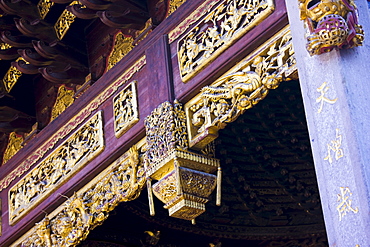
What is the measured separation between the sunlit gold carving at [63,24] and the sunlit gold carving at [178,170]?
1634 millimetres

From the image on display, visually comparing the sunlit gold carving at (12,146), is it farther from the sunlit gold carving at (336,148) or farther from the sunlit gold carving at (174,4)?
the sunlit gold carving at (336,148)

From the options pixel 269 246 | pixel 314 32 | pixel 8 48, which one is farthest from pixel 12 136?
pixel 314 32

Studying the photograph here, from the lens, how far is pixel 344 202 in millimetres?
3889

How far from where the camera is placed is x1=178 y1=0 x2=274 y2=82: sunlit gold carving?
211 inches

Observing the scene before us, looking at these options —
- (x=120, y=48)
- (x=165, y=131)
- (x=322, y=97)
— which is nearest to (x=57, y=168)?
(x=120, y=48)

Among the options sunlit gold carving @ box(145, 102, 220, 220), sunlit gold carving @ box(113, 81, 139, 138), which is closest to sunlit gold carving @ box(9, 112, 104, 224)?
sunlit gold carving @ box(113, 81, 139, 138)

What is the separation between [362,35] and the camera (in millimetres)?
Answer: 4301

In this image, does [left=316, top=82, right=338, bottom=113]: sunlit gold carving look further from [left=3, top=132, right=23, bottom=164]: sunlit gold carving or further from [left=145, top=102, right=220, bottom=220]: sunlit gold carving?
[left=3, top=132, right=23, bottom=164]: sunlit gold carving

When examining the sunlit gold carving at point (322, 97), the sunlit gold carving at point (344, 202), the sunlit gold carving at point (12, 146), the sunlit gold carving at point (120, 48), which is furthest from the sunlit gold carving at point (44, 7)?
the sunlit gold carving at point (344, 202)

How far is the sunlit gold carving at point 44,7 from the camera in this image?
7.02 metres

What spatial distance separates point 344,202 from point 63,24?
3.77m

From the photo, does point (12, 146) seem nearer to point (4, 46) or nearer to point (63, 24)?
point (4, 46)

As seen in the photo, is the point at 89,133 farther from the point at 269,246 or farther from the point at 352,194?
the point at 352,194

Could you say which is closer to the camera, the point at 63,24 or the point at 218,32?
the point at 218,32
